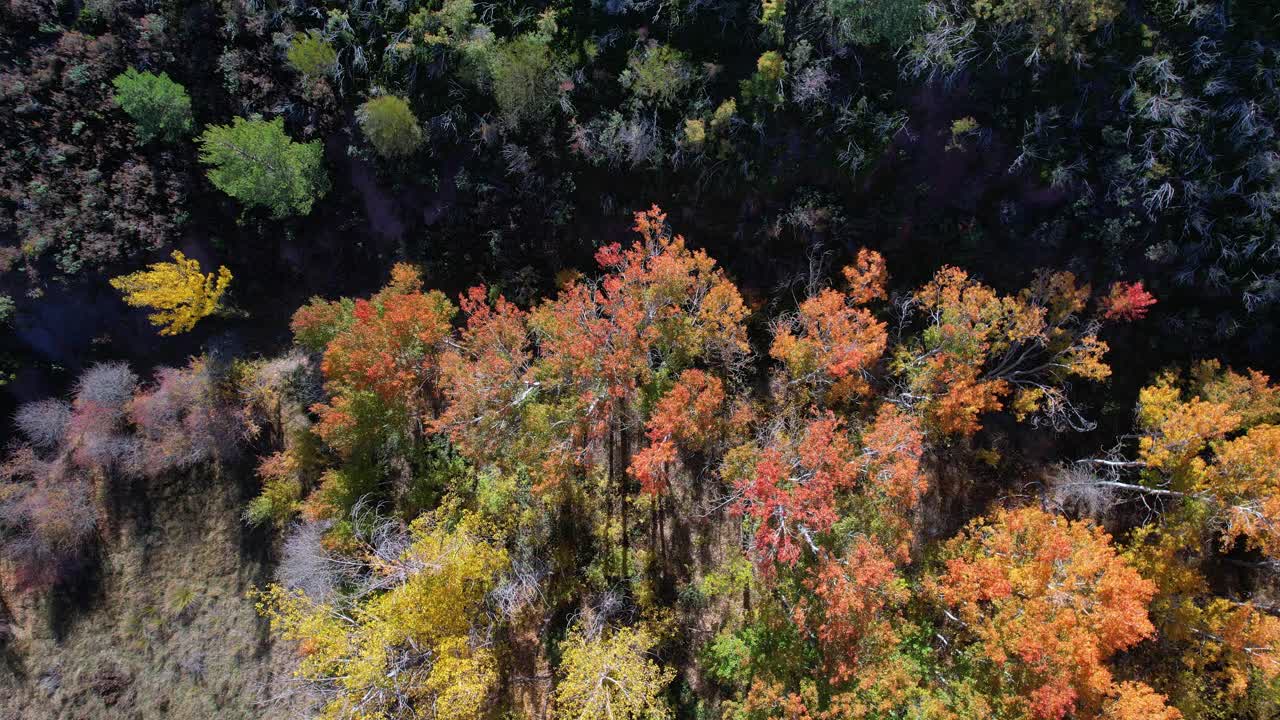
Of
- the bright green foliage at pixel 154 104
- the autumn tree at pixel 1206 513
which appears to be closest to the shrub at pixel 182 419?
the bright green foliage at pixel 154 104

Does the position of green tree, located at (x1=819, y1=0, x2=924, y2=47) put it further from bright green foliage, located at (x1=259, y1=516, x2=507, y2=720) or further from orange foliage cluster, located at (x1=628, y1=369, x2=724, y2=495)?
bright green foliage, located at (x1=259, y1=516, x2=507, y2=720)

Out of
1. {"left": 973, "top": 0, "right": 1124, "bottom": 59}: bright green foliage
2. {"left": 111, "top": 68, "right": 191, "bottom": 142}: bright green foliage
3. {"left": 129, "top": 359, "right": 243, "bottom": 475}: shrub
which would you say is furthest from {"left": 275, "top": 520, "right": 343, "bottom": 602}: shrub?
{"left": 973, "top": 0, "right": 1124, "bottom": 59}: bright green foliage

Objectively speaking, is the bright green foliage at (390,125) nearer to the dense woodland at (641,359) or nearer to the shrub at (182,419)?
the dense woodland at (641,359)

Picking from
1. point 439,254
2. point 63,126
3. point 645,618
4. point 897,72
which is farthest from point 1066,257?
point 63,126

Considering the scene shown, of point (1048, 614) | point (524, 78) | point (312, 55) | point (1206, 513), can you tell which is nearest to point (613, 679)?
point (1048, 614)

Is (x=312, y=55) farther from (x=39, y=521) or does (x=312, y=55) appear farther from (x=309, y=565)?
(x=39, y=521)
